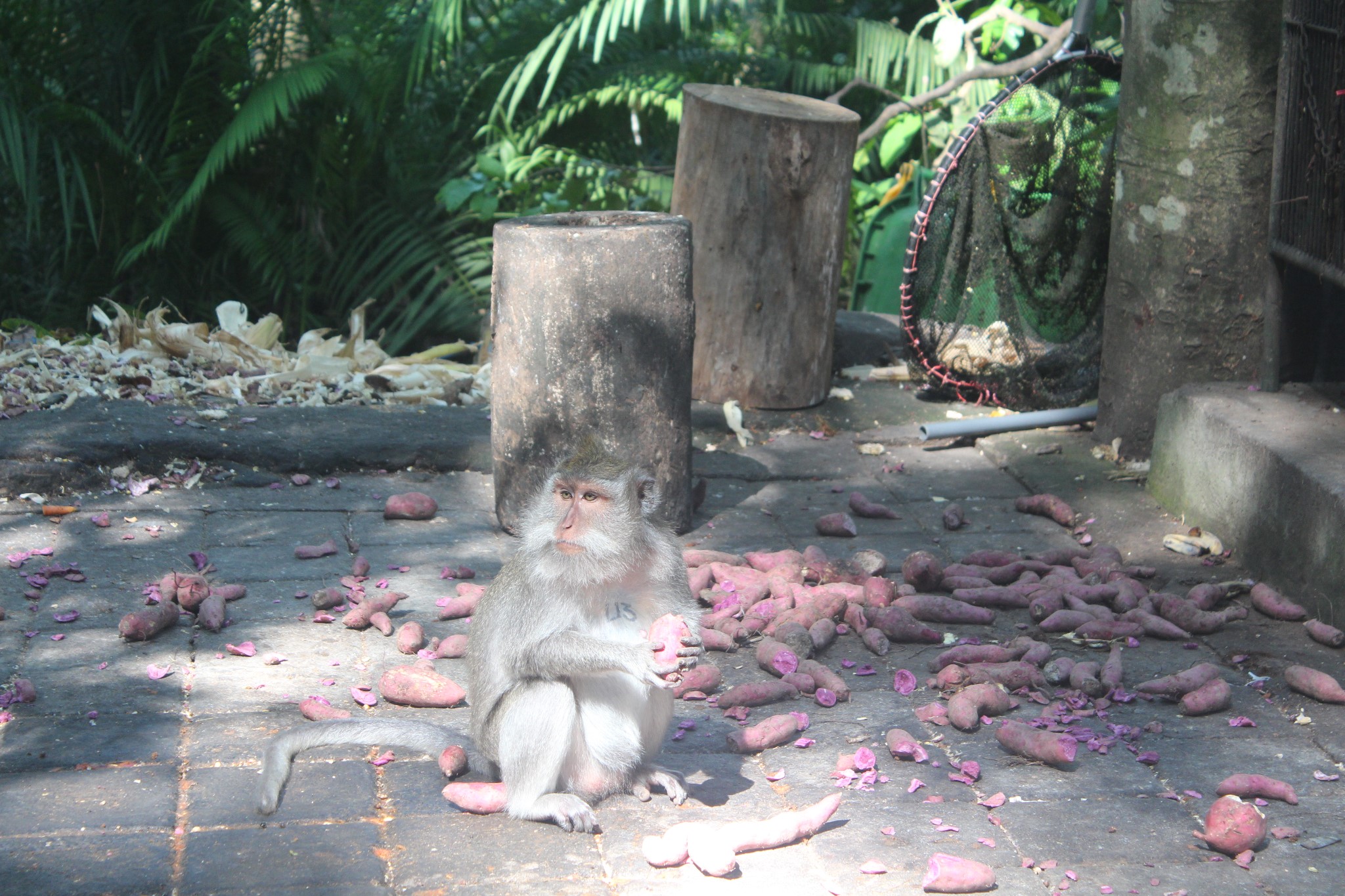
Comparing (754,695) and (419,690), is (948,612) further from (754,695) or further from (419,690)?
(419,690)

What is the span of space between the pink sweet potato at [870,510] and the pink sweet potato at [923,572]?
0.68 metres

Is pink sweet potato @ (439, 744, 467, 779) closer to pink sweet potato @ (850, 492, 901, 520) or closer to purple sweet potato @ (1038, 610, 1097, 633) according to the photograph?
purple sweet potato @ (1038, 610, 1097, 633)

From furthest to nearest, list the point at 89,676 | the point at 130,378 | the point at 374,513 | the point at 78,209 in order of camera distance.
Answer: the point at 78,209, the point at 130,378, the point at 374,513, the point at 89,676

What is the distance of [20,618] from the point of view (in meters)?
3.94

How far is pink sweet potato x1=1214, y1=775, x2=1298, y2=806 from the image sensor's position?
9.95 ft

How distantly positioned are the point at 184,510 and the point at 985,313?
378 cm

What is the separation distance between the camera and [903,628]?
13.0ft

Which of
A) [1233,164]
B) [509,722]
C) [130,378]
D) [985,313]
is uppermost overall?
[1233,164]

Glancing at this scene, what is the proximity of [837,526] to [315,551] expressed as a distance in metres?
→ 1.93

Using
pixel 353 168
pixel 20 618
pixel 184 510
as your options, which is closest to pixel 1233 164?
pixel 184 510

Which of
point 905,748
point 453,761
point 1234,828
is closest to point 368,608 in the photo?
point 453,761

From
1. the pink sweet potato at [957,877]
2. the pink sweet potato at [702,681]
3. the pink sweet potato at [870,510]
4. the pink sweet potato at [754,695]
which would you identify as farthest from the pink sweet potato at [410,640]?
the pink sweet potato at [870,510]

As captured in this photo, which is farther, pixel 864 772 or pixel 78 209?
pixel 78 209

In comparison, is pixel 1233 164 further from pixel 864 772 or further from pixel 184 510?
pixel 184 510
